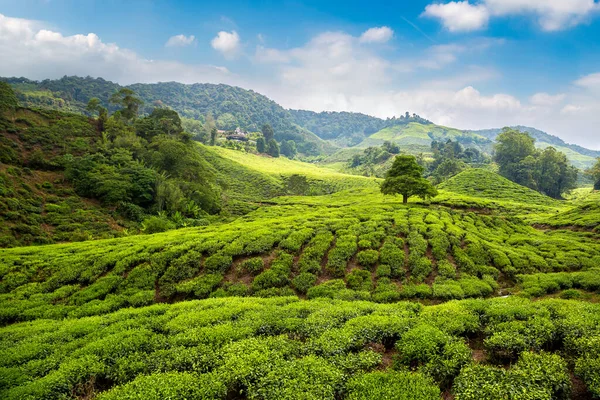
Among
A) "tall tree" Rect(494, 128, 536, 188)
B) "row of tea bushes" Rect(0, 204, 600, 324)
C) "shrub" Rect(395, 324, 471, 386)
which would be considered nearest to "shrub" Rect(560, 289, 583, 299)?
"row of tea bushes" Rect(0, 204, 600, 324)

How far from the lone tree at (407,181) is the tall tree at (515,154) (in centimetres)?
10053

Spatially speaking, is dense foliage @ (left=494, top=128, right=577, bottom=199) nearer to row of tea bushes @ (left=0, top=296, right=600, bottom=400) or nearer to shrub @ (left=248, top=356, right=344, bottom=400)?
row of tea bushes @ (left=0, top=296, right=600, bottom=400)

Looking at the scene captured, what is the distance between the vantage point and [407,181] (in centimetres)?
3578

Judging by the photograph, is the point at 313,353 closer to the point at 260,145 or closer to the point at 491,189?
the point at 491,189

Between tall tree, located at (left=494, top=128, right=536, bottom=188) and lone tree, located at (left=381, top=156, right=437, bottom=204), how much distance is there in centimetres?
10053

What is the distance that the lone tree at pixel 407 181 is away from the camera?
35281 millimetres

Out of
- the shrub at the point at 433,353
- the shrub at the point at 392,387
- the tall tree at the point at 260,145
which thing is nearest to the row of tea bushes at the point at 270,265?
the shrub at the point at 433,353

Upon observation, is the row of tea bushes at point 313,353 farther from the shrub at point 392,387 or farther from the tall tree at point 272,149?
the tall tree at point 272,149

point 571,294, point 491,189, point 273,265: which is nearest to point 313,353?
point 273,265

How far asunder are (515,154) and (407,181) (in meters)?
120

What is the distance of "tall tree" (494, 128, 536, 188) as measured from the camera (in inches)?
4343

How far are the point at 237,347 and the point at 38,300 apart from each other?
1367 cm

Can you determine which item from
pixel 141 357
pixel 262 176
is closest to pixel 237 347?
pixel 141 357

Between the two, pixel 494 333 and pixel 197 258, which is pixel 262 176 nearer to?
pixel 197 258
